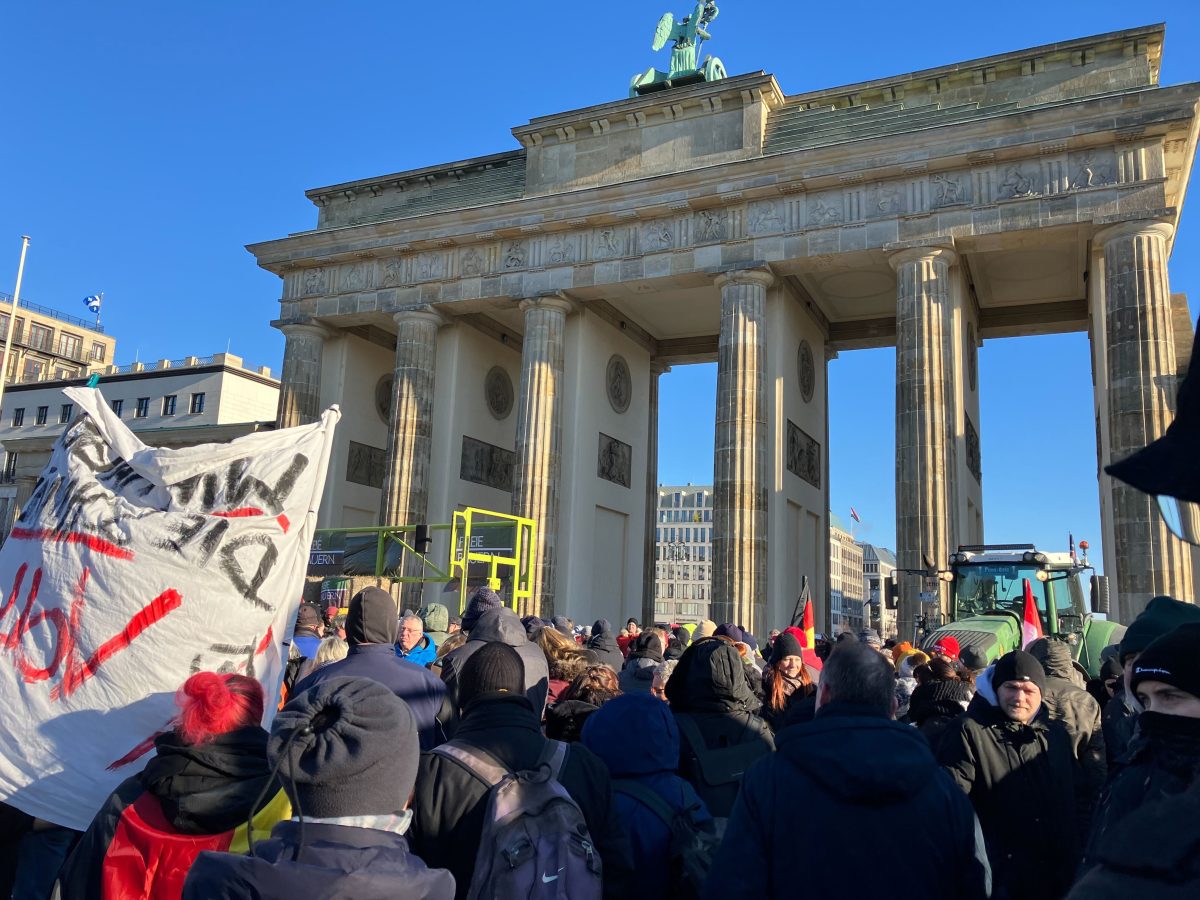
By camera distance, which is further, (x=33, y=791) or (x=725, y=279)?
(x=725, y=279)

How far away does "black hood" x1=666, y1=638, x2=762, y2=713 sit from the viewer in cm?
413

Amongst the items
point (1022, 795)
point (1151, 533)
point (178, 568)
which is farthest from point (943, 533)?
point (178, 568)

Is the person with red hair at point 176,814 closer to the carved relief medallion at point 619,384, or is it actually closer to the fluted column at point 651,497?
the carved relief medallion at point 619,384

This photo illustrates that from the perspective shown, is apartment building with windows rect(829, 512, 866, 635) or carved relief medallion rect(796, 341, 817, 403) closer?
carved relief medallion rect(796, 341, 817, 403)

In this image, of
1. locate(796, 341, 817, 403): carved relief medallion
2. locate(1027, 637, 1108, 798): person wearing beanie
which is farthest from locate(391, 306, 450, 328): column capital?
locate(1027, 637, 1108, 798): person wearing beanie

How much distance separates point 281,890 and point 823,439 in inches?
1117

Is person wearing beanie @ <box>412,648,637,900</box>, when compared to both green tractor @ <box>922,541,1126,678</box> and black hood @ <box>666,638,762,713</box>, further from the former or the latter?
green tractor @ <box>922,541,1126,678</box>

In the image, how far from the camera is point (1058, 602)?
14.5m

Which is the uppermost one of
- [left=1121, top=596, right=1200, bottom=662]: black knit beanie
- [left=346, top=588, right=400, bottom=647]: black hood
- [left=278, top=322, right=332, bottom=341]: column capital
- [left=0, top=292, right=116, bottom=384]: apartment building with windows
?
[left=0, top=292, right=116, bottom=384]: apartment building with windows

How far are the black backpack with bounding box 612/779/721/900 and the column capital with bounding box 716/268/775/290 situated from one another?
22.0 meters

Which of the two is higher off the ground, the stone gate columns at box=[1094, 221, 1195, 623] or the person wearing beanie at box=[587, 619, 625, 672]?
the stone gate columns at box=[1094, 221, 1195, 623]

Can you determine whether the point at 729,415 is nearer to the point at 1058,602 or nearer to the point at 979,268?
A: the point at 979,268

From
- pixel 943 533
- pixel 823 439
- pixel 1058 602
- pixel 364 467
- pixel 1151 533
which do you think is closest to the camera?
pixel 1058 602

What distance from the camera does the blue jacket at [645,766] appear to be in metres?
3.29
